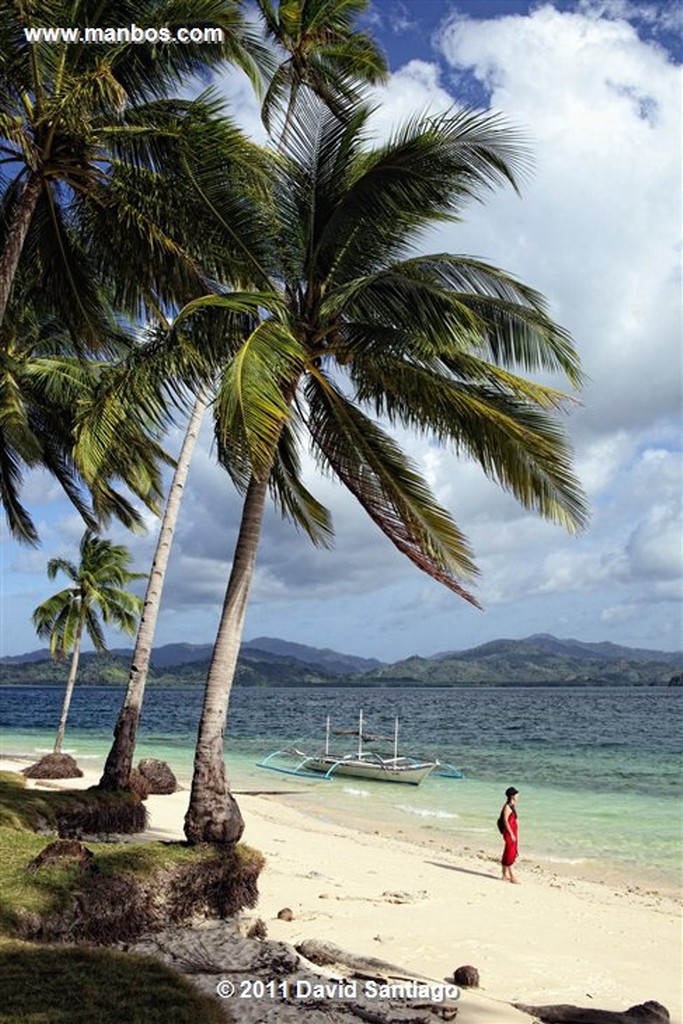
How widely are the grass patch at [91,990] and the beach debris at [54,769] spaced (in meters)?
17.8

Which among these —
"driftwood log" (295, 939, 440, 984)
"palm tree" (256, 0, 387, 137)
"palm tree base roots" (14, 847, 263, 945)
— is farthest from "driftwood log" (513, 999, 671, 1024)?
"palm tree" (256, 0, 387, 137)

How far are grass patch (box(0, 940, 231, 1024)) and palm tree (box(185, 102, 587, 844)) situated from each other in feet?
11.1

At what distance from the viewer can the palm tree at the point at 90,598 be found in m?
26.7

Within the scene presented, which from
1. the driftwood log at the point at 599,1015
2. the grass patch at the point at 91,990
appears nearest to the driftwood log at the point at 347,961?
the driftwood log at the point at 599,1015

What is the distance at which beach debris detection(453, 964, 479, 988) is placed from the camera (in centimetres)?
763

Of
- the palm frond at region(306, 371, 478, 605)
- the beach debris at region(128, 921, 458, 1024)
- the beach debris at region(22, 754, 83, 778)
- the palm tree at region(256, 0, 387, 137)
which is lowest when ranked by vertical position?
the beach debris at region(22, 754, 83, 778)

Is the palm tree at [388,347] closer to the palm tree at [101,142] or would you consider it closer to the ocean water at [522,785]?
the palm tree at [101,142]

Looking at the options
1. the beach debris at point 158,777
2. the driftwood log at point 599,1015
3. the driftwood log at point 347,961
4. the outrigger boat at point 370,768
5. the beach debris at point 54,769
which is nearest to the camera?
the driftwood log at point 599,1015

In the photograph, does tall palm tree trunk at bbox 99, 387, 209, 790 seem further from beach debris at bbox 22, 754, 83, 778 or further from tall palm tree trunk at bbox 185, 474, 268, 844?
beach debris at bbox 22, 754, 83, 778

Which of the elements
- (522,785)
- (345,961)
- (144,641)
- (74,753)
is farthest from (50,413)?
(74,753)

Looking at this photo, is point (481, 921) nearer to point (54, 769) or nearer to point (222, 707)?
point (222, 707)

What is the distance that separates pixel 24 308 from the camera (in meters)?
14.1

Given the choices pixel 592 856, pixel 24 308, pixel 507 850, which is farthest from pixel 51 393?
pixel 592 856

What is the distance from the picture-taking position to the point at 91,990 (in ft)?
16.6
